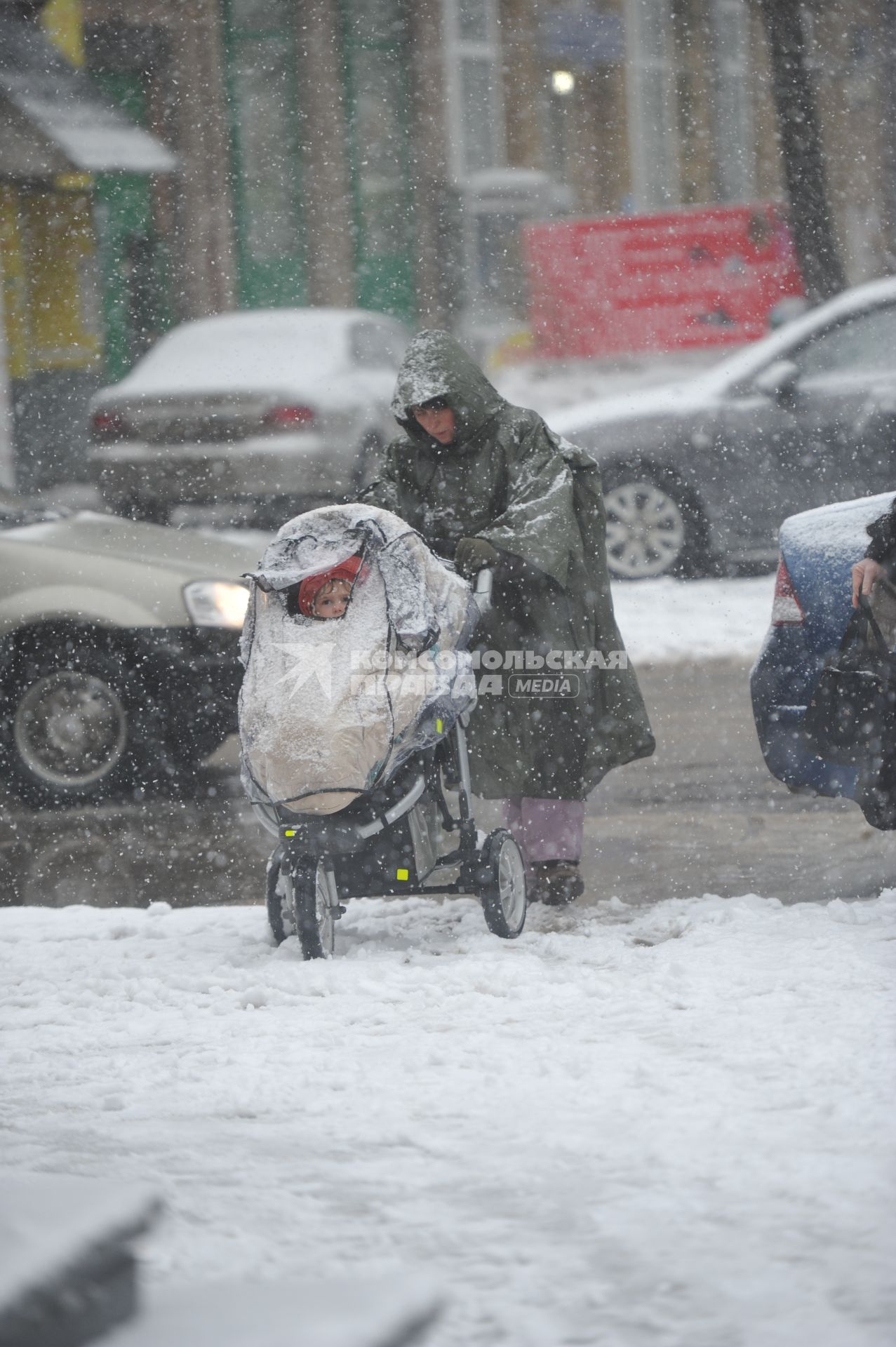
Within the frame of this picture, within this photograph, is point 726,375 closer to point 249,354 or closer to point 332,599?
point 249,354

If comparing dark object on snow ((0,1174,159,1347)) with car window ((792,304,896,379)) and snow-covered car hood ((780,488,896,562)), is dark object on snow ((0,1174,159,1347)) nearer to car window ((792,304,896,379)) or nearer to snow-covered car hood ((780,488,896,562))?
snow-covered car hood ((780,488,896,562))

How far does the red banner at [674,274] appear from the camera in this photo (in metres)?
17.1

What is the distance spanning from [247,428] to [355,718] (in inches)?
354

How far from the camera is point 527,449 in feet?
18.7

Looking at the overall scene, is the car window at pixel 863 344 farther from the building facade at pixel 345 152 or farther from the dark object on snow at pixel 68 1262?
the dark object on snow at pixel 68 1262

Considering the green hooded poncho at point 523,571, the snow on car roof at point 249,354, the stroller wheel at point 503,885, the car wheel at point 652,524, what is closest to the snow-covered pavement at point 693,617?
the car wheel at point 652,524

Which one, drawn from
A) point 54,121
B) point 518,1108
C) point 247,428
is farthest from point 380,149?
point 518,1108

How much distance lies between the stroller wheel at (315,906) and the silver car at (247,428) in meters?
8.68

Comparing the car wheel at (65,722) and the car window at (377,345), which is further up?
the car window at (377,345)

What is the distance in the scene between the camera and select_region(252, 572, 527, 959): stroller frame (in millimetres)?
5000

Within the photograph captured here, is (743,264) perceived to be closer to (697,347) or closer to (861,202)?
(697,347)

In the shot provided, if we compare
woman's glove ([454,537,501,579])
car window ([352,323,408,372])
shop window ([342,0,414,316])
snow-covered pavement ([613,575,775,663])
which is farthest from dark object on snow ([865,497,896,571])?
shop window ([342,0,414,316])

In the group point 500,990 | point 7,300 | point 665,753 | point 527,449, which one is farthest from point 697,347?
point 500,990

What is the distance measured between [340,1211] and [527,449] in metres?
2.86
